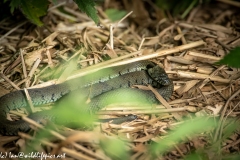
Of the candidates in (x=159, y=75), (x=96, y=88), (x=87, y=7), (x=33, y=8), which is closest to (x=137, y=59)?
(x=159, y=75)

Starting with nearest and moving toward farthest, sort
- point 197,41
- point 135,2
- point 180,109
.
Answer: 1. point 180,109
2. point 197,41
3. point 135,2

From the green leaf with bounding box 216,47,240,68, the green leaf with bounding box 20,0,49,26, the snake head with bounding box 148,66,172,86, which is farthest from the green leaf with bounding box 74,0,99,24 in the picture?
the green leaf with bounding box 216,47,240,68

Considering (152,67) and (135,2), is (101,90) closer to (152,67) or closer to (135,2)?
(152,67)

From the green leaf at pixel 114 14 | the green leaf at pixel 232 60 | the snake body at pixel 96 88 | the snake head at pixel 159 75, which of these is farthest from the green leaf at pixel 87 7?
the green leaf at pixel 114 14

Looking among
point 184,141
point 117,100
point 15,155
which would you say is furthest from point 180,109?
point 15,155

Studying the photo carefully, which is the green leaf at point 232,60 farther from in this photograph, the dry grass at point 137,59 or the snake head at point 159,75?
the snake head at point 159,75

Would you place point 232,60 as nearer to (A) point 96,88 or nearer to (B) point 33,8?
(A) point 96,88
